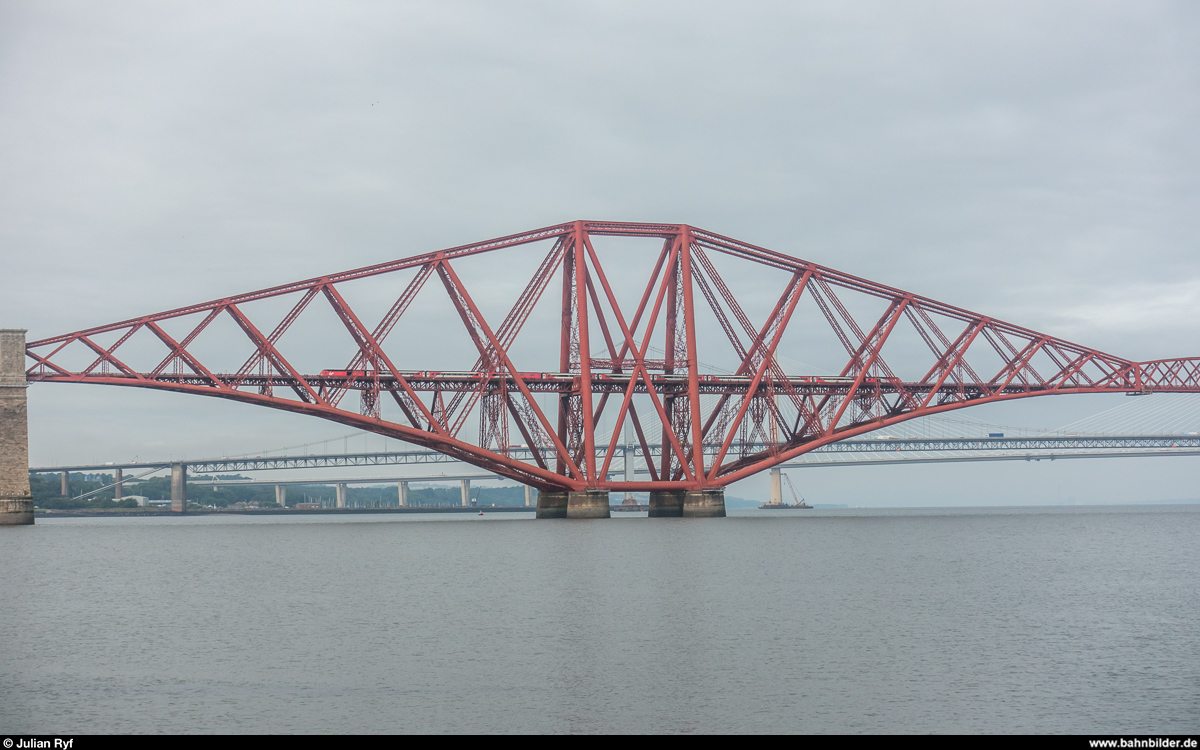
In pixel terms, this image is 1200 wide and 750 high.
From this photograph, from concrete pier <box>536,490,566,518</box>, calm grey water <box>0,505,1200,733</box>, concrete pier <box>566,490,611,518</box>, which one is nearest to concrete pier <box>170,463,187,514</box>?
concrete pier <box>536,490,566,518</box>

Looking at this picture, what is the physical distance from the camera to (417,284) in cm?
6888

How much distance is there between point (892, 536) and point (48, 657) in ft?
172

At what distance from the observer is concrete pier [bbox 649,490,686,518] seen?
3219 inches

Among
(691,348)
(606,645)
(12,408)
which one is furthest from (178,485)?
(606,645)

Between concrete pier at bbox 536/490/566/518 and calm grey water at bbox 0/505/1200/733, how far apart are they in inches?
1404

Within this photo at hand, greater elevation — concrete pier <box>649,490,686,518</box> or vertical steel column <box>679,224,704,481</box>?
vertical steel column <box>679,224,704,481</box>

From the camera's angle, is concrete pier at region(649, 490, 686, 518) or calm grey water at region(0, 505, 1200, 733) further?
concrete pier at region(649, 490, 686, 518)

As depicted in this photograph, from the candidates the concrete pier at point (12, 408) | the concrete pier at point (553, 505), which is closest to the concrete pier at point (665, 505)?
the concrete pier at point (553, 505)

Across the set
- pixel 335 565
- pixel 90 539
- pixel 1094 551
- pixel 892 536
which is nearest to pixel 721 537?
pixel 892 536

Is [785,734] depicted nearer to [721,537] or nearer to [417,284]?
[721,537]

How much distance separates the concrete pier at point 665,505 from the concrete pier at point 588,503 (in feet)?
25.6

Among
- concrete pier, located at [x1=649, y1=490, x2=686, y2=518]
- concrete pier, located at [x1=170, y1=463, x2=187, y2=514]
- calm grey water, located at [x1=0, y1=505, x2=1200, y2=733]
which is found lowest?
calm grey water, located at [x1=0, y1=505, x2=1200, y2=733]

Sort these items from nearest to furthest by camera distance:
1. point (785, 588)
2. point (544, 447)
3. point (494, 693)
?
point (494, 693), point (785, 588), point (544, 447)

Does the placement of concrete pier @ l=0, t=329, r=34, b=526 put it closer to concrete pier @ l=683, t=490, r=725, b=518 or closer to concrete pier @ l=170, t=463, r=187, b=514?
concrete pier @ l=683, t=490, r=725, b=518
